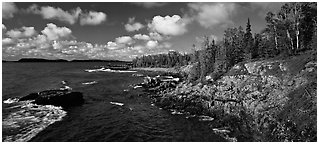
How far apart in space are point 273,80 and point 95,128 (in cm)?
2833

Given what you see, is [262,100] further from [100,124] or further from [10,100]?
[10,100]

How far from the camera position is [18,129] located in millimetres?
30609

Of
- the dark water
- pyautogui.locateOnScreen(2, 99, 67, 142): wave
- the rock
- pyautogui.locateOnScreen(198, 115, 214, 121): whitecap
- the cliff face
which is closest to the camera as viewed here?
the cliff face

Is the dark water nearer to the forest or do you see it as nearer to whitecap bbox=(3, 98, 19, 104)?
whitecap bbox=(3, 98, 19, 104)

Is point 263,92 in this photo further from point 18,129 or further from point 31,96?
point 31,96

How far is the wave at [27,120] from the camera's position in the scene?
2868 centimetres

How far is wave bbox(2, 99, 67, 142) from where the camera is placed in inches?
1129

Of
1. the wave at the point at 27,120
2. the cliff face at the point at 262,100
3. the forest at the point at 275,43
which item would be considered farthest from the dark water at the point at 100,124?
the forest at the point at 275,43

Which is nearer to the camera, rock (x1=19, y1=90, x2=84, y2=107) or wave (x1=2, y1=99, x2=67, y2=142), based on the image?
wave (x1=2, y1=99, x2=67, y2=142)

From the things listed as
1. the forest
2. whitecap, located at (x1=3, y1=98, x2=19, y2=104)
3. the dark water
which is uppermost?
the forest

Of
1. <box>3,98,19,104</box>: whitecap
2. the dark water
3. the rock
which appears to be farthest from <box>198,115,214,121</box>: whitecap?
<box>3,98,19,104</box>: whitecap

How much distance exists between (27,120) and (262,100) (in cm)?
3525

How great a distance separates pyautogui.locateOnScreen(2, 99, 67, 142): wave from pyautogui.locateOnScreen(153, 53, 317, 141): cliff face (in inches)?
766

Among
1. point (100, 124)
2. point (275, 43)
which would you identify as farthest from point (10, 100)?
point (275, 43)
